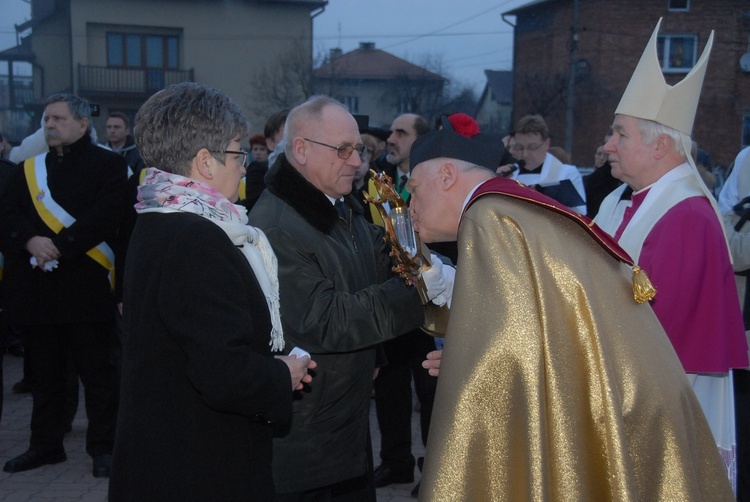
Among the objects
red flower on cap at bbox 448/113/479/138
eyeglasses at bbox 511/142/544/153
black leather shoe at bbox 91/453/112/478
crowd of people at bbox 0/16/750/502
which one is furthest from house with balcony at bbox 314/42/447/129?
red flower on cap at bbox 448/113/479/138

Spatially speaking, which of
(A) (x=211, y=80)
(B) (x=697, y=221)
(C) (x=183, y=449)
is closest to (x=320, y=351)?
(C) (x=183, y=449)

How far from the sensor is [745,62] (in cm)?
3083

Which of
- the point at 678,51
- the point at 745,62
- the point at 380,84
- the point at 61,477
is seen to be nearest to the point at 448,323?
the point at 61,477

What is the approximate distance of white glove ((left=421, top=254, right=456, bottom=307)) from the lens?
10.4ft

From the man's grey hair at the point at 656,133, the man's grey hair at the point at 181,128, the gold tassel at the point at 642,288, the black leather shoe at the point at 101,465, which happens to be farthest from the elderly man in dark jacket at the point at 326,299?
the black leather shoe at the point at 101,465

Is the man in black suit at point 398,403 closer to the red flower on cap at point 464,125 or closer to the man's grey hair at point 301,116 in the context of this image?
the man's grey hair at point 301,116

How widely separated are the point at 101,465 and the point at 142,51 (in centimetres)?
3322

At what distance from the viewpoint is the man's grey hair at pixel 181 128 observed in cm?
259

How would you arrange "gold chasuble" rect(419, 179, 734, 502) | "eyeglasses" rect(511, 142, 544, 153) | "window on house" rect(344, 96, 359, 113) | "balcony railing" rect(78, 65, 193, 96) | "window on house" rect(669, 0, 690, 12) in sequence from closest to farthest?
"gold chasuble" rect(419, 179, 734, 502) → "eyeglasses" rect(511, 142, 544, 153) → "window on house" rect(669, 0, 690, 12) → "balcony railing" rect(78, 65, 193, 96) → "window on house" rect(344, 96, 359, 113)

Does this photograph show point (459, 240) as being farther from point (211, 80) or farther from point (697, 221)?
point (211, 80)

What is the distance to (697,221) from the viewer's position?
11.1 feet

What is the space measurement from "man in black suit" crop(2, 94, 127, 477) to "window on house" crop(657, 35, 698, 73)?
3284 cm

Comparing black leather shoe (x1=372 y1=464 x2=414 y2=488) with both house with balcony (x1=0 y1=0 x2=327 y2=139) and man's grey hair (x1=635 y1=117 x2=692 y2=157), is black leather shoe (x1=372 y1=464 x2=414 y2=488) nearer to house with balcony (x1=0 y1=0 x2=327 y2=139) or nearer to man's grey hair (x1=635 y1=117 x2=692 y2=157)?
man's grey hair (x1=635 y1=117 x2=692 y2=157)

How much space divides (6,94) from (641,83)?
36118 mm
